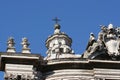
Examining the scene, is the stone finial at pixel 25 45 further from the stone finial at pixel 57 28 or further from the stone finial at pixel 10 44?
the stone finial at pixel 57 28

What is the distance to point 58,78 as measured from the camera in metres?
34.2

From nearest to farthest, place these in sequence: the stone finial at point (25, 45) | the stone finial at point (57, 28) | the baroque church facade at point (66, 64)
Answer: the baroque church facade at point (66, 64) → the stone finial at point (25, 45) → the stone finial at point (57, 28)

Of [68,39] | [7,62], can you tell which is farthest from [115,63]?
[68,39]

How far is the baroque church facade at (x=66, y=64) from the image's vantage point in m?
33.8

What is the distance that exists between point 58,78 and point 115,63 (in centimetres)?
304

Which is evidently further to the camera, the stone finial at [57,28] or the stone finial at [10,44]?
the stone finial at [57,28]

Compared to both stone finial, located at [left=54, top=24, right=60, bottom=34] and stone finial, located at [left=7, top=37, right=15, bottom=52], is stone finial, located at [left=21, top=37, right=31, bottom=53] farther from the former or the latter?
stone finial, located at [left=54, top=24, right=60, bottom=34]

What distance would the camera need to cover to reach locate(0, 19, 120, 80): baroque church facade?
111ft

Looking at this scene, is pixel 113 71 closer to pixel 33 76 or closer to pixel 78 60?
pixel 78 60

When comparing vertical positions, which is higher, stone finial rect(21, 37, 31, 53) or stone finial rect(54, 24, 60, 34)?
stone finial rect(54, 24, 60, 34)

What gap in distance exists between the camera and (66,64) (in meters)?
34.4

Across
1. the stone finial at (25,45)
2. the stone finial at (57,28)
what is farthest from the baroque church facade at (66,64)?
the stone finial at (57,28)

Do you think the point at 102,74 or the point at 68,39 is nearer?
the point at 102,74

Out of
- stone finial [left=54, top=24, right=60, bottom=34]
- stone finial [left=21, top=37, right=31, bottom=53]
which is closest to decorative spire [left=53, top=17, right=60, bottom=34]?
stone finial [left=54, top=24, right=60, bottom=34]
